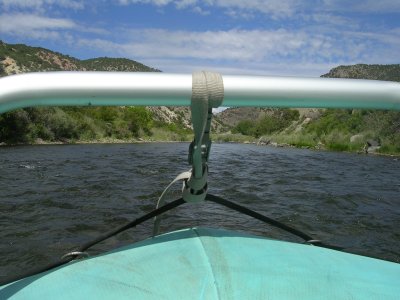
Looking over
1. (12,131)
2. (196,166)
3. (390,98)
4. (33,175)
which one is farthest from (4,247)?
(12,131)

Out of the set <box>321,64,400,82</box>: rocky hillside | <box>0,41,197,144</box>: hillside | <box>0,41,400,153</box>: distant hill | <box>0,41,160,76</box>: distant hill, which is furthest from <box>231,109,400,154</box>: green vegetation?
<box>0,41,160,76</box>: distant hill

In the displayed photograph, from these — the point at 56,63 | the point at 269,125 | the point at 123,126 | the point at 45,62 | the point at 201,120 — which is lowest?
the point at 269,125

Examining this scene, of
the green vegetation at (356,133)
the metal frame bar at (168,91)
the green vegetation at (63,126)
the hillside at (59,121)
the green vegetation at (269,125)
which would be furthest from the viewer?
the green vegetation at (269,125)

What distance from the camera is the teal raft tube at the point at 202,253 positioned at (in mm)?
1011

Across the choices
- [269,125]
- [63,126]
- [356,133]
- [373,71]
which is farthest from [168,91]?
[269,125]

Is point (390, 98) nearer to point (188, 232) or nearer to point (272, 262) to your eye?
point (272, 262)

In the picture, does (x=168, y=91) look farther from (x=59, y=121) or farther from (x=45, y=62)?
(x=45, y=62)

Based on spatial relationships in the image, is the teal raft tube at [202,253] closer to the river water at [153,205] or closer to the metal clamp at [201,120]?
the metal clamp at [201,120]

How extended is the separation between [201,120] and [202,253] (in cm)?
51

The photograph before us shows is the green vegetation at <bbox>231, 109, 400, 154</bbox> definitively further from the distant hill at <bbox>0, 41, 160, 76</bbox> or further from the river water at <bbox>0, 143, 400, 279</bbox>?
the distant hill at <bbox>0, 41, 160, 76</bbox>

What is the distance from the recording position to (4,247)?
5.41 m

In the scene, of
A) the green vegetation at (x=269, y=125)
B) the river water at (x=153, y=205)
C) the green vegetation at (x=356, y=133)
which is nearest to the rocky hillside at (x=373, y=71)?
the green vegetation at (x=269, y=125)

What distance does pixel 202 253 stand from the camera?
142cm

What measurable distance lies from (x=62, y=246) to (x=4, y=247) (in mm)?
714
